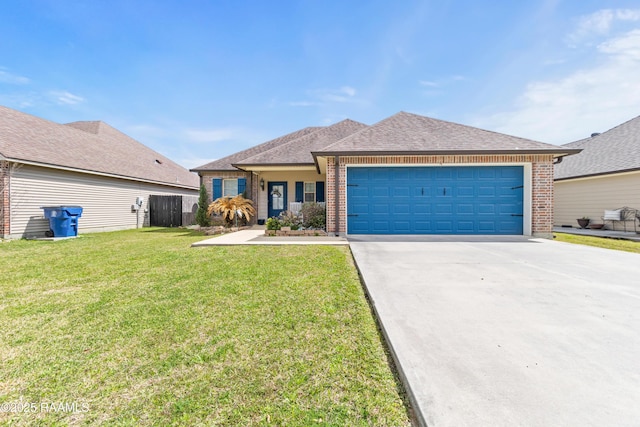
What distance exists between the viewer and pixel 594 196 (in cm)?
1204

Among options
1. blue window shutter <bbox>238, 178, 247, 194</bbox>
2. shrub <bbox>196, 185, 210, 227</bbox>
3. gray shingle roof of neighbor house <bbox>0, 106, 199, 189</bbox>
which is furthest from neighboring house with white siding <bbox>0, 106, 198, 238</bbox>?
blue window shutter <bbox>238, 178, 247, 194</bbox>

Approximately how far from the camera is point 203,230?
1168cm

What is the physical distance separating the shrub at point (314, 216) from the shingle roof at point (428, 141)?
7.61ft

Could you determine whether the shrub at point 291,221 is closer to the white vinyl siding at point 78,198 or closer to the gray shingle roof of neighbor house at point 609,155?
the white vinyl siding at point 78,198

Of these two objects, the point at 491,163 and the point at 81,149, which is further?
the point at 81,149

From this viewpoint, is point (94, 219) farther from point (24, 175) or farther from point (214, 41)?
point (214, 41)

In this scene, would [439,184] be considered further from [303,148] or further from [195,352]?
[195,352]

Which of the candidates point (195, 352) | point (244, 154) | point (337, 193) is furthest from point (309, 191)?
point (195, 352)

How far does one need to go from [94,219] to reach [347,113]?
14.4 metres

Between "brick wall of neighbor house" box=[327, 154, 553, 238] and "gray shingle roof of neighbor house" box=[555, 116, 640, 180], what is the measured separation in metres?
5.14

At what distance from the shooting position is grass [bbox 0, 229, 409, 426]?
1628 millimetres

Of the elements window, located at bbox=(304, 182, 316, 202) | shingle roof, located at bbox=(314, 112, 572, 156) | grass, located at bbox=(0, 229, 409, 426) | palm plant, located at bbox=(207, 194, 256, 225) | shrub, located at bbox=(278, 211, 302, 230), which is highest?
shingle roof, located at bbox=(314, 112, 572, 156)

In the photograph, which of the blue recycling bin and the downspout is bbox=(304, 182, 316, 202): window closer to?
the downspout

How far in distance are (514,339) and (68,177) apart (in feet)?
50.1
